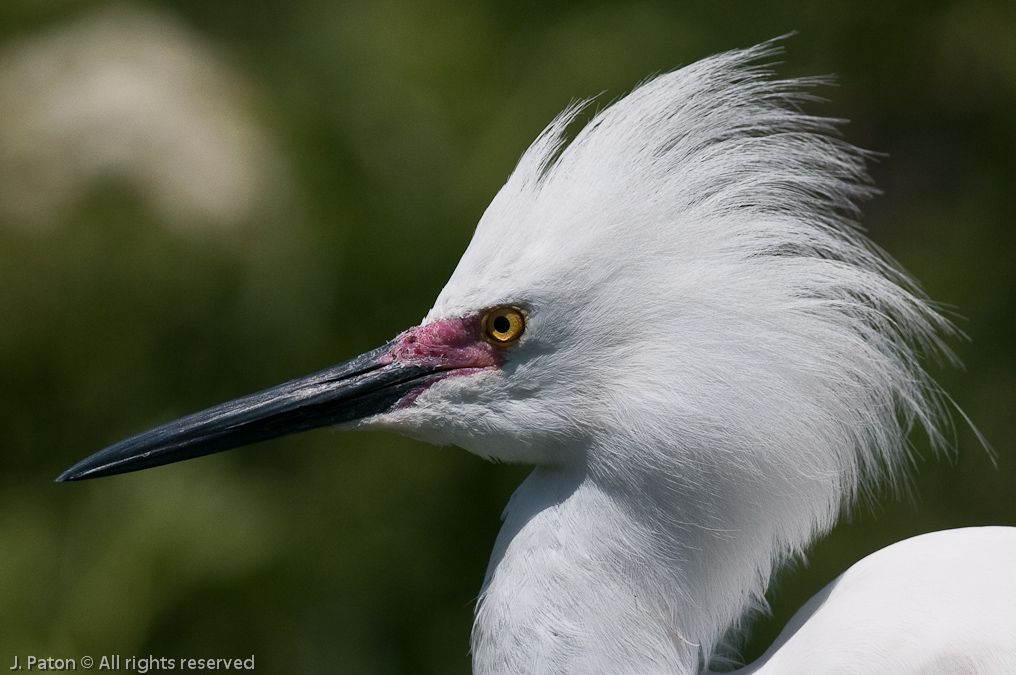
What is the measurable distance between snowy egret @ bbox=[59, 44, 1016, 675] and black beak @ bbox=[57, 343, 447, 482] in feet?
0.15

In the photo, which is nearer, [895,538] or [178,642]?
[178,642]

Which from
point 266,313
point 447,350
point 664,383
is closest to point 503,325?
point 447,350

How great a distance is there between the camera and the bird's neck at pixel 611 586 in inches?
40.3

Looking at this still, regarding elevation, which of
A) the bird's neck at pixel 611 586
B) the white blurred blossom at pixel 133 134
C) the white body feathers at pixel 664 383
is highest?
the white blurred blossom at pixel 133 134

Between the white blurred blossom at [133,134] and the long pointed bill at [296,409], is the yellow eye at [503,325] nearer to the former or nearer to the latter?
the long pointed bill at [296,409]

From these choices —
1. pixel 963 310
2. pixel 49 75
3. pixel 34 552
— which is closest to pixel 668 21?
pixel 963 310

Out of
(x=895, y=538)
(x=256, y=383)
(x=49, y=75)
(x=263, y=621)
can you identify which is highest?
(x=49, y=75)

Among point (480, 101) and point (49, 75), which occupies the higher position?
point (49, 75)

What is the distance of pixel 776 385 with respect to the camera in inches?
40.3

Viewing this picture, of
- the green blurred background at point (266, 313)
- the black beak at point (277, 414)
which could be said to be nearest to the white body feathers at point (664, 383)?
the black beak at point (277, 414)

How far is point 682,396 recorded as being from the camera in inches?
39.9

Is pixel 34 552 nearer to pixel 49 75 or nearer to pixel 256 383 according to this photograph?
pixel 256 383

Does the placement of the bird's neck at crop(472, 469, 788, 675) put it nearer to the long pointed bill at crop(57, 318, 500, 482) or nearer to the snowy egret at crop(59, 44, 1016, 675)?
the snowy egret at crop(59, 44, 1016, 675)

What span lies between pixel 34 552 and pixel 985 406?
277 centimetres
